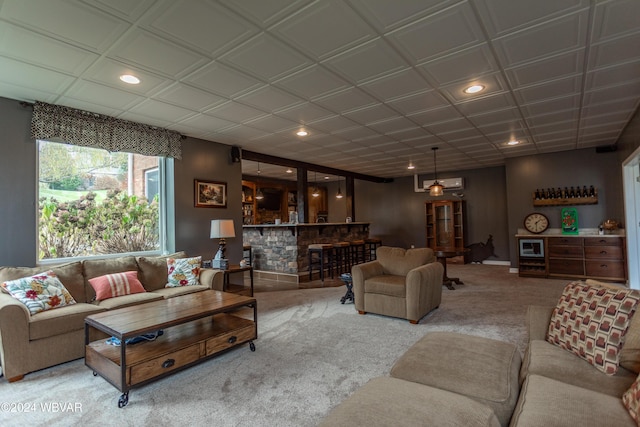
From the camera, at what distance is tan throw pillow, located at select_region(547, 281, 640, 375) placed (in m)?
1.63

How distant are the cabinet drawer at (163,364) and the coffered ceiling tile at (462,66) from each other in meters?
3.12

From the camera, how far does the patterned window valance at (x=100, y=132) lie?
3508 mm

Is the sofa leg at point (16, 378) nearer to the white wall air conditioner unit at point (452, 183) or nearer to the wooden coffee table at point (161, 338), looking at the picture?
the wooden coffee table at point (161, 338)

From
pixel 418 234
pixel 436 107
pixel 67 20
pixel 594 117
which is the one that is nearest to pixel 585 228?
pixel 594 117

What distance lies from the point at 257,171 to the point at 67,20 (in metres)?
6.88

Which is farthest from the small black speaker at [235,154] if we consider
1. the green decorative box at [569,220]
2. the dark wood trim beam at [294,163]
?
the green decorative box at [569,220]

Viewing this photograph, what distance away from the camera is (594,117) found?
434cm

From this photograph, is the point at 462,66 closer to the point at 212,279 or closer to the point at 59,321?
the point at 212,279

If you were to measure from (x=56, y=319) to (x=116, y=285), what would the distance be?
756 millimetres

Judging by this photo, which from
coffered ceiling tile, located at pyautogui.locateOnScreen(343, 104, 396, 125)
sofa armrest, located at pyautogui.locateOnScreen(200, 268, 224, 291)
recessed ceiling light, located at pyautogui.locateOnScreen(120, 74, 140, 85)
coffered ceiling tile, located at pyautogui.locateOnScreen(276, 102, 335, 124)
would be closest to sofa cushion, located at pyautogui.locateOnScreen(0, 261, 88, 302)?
sofa armrest, located at pyautogui.locateOnScreen(200, 268, 224, 291)

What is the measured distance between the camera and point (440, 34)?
7.75 ft

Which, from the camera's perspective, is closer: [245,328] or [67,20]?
[67,20]

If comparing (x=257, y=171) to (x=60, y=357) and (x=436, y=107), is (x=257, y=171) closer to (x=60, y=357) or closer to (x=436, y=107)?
(x=436, y=107)

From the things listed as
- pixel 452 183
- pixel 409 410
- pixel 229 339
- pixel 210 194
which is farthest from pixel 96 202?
pixel 452 183
